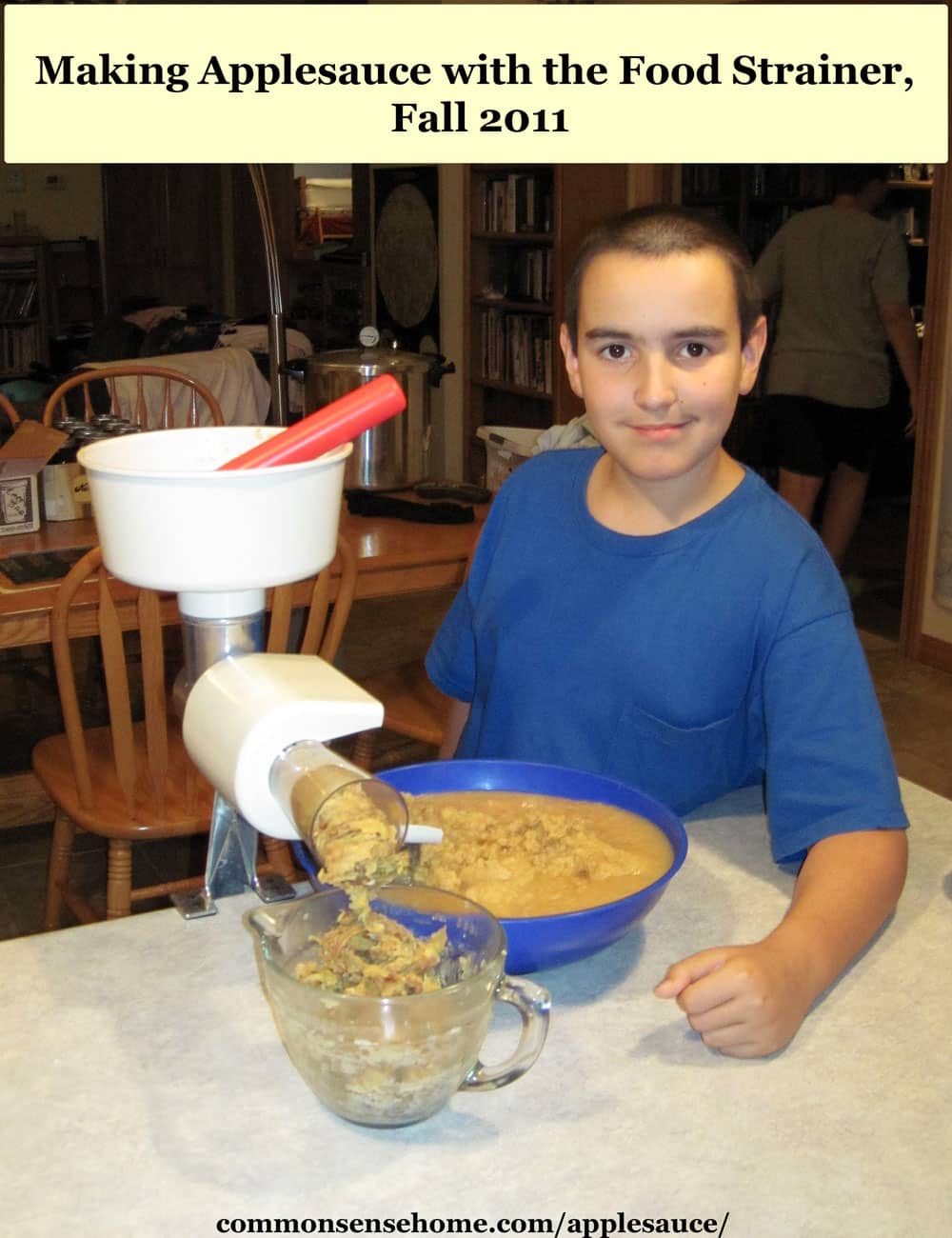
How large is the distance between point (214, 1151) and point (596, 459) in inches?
35.2

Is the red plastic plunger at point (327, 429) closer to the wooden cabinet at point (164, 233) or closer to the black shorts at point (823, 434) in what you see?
the black shorts at point (823, 434)

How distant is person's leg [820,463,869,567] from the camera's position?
476cm

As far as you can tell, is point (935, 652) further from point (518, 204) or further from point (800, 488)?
point (518, 204)

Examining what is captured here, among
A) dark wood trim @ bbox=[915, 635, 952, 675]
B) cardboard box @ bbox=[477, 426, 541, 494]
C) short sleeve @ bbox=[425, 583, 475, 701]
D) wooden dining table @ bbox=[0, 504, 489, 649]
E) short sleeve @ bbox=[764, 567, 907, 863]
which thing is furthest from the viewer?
dark wood trim @ bbox=[915, 635, 952, 675]

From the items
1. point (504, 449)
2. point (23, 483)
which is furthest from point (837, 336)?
point (23, 483)

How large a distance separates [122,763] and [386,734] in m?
1.44

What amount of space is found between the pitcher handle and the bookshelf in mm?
8157

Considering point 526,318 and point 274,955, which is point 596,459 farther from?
point 526,318

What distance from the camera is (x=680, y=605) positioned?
134cm

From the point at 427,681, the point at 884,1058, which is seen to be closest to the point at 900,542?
the point at 427,681

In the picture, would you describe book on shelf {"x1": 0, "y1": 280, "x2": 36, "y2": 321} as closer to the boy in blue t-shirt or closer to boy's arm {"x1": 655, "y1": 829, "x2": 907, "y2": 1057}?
the boy in blue t-shirt

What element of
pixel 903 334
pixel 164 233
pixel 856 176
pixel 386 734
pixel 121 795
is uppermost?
pixel 164 233

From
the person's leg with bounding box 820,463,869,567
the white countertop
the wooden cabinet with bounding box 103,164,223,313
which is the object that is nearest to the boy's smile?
the white countertop

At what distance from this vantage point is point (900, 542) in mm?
5832
